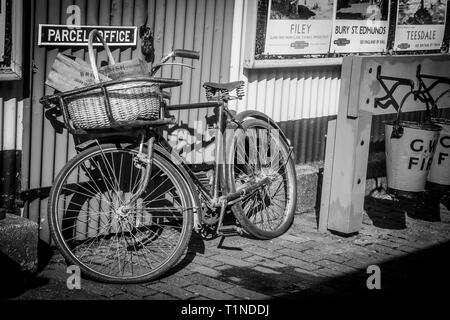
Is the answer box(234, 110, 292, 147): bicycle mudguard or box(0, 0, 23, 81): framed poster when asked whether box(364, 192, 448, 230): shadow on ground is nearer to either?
box(234, 110, 292, 147): bicycle mudguard

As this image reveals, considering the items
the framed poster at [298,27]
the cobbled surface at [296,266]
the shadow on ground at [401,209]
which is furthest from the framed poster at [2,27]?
the shadow on ground at [401,209]

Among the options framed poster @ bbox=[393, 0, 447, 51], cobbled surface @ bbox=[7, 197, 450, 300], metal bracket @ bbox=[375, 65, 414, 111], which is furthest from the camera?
framed poster @ bbox=[393, 0, 447, 51]

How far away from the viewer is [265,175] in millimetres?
6984

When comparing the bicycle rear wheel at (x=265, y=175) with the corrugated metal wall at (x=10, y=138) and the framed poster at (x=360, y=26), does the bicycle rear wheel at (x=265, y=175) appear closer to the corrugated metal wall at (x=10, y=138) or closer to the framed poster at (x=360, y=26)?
the framed poster at (x=360, y=26)

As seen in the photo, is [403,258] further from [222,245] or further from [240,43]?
[240,43]

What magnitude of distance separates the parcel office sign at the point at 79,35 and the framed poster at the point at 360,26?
9.09 feet

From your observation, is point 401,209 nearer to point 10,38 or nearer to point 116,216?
point 116,216

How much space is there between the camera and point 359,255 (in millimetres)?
6660

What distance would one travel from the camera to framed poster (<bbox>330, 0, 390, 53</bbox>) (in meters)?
8.17

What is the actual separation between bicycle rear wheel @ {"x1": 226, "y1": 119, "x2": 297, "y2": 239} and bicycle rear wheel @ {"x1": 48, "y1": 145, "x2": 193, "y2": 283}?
0.71 m

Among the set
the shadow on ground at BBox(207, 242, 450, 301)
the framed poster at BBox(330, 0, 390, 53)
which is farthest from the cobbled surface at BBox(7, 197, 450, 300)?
the framed poster at BBox(330, 0, 390, 53)

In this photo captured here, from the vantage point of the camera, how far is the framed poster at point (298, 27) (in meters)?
7.32

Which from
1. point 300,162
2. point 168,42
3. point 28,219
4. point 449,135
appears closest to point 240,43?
point 168,42

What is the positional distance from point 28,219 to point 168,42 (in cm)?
196
